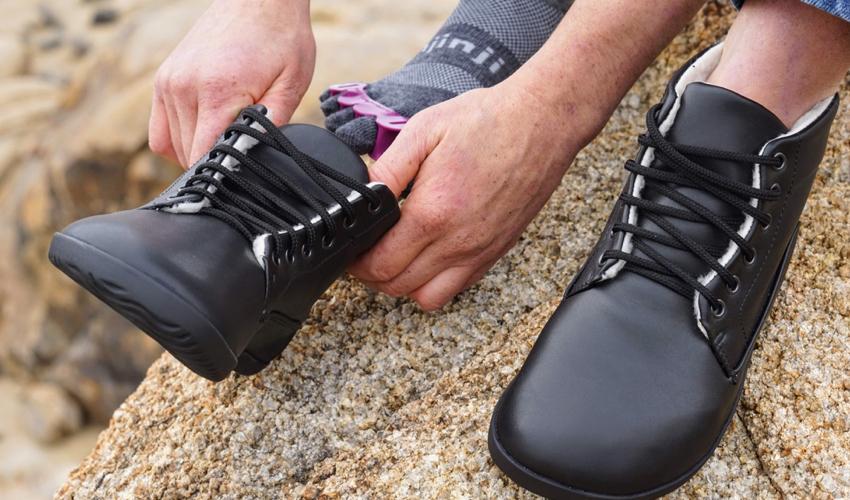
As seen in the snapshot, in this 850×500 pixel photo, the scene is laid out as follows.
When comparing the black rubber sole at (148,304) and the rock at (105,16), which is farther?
the rock at (105,16)

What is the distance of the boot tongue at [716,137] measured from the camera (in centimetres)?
116

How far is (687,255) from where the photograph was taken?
1.17 m

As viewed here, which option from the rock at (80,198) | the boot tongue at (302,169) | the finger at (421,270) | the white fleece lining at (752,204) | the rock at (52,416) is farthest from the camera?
the rock at (52,416)

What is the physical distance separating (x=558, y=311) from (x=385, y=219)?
0.33 m

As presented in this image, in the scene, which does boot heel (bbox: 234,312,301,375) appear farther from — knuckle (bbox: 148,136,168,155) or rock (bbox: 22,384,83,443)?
rock (bbox: 22,384,83,443)

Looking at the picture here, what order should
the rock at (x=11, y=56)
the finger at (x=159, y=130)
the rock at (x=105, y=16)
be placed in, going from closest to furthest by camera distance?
the finger at (x=159, y=130)
the rock at (x=11, y=56)
the rock at (x=105, y=16)

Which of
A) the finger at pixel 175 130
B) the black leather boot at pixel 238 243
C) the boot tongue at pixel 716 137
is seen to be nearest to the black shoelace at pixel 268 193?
the black leather boot at pixel 238 243

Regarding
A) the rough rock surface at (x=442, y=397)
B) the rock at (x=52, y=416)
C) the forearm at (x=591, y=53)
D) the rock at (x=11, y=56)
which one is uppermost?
the forearm at (x=591, y=53)

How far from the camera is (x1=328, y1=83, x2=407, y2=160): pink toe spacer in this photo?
4.75ft

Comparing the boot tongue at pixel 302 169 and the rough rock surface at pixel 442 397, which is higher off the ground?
the boot tongue at pixel 302 169

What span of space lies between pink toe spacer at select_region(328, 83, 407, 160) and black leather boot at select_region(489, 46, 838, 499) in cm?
44

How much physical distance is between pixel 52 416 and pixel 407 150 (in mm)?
4156

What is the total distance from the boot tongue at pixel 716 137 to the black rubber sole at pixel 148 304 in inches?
25.0

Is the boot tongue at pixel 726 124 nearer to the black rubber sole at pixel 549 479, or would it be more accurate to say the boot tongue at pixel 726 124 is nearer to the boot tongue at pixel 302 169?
the black rubber sole at pixel 549 479
